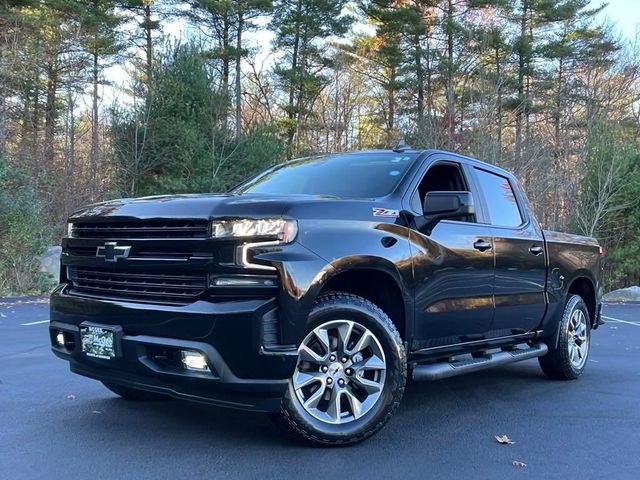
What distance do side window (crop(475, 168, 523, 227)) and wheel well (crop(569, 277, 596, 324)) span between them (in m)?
1.32

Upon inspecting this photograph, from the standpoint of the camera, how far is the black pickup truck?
351 cm

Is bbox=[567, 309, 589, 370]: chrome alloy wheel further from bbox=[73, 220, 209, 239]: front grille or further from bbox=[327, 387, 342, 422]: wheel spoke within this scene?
bbox=[73, 220, 209, 239]: front grille

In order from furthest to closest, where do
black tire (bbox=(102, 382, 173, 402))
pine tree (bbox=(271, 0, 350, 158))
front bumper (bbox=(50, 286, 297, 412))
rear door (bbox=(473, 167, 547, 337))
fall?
pine tree (bbox=(271, 0, 350, 158)) → rear door (bbox=(473, 167, 547, 337)) → black tire (bbox=(102, 382, 173, 402)) → front bumper (bbox=(50, 286, 297, 412))

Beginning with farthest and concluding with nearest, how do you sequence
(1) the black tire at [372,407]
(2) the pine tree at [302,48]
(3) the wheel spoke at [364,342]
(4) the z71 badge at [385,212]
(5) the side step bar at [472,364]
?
(2) the pine tree at [302,48], (5) the side step bar at [472,364], (4) the z71 badge at [385,212], (3) the wheel spoke at [364,342], (1) the black tire at [372,407]

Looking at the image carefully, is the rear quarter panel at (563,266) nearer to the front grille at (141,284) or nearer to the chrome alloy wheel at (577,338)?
the chrome alloy wheel at (577,338)

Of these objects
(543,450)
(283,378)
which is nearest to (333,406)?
(283,378)

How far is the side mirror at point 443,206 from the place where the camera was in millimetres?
4449

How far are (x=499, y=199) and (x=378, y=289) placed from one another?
2.05 m

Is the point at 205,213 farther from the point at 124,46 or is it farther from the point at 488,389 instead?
the point at 124,46

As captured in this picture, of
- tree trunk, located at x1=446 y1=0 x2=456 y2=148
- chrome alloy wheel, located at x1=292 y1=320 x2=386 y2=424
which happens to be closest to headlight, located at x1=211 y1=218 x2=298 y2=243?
chrome alloy wheel, located at x1=292 y1=320 x2=386 y2=424

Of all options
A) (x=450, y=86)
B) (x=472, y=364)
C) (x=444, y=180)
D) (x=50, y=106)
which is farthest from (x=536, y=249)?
(x=50, y=106)

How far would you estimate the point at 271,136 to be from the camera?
73.4 ft

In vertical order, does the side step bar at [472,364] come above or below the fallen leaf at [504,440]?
above

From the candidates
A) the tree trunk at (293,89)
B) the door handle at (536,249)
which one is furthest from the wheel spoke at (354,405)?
the tree trunk at (293,89)
